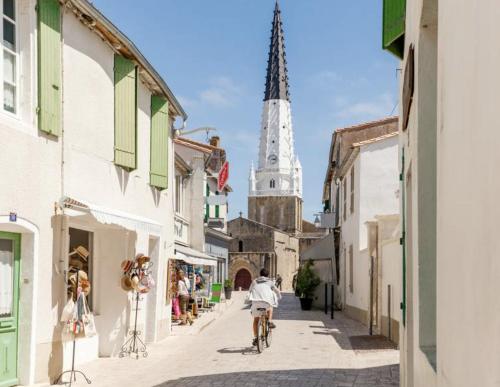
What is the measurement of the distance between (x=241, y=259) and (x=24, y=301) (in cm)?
5732

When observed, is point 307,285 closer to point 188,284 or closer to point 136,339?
point 188,284

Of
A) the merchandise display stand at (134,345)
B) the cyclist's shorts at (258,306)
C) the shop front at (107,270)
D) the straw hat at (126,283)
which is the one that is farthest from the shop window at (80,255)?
the cyclist's shorts at (258,306)

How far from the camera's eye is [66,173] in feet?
32.4

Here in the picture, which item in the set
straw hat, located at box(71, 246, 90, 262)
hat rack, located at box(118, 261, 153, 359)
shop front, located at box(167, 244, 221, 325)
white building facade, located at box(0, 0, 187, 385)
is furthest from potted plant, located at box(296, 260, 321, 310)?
straw hat, located at box(71, 246, 90, 262)

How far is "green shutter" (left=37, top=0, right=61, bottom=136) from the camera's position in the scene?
8.96 m

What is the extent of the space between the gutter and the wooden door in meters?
3.50

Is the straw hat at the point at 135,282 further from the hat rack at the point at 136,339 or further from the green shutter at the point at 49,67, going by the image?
the green shutter at the point at 49,67

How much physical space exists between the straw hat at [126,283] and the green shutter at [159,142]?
8.95ft

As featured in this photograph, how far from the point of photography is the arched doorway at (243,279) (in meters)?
66.0

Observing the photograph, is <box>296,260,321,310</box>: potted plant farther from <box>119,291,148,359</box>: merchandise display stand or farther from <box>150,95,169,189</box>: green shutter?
<box>119,291,148,359</box>: merchandise display stand

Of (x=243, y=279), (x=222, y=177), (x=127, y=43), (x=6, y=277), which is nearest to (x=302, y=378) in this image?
(x=6, y=277)

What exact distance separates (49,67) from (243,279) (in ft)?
190
